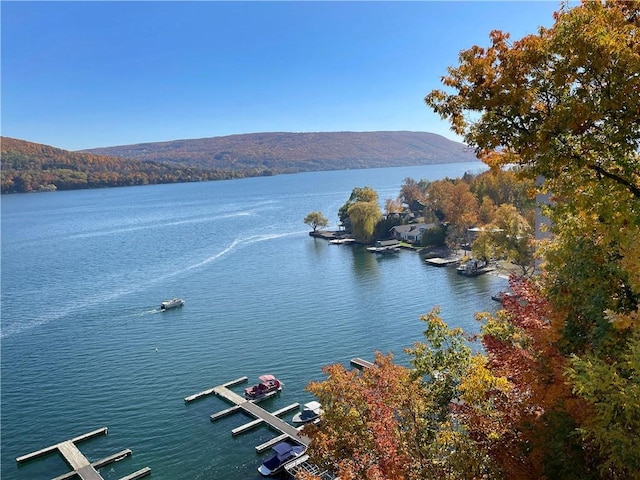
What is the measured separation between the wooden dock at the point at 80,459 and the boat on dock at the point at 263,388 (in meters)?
6.89

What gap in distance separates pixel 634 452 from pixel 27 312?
5177cm

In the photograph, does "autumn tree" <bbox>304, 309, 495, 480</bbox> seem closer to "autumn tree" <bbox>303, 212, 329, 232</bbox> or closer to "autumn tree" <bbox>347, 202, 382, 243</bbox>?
"autumn tree" <bbox>347, 202, 382, 243</bbox>

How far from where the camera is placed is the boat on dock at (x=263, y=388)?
26109mm

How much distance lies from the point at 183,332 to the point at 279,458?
19843 millimetres

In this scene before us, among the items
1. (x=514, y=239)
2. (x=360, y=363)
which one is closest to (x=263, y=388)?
(x=360, y=363)

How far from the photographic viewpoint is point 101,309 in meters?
44.6

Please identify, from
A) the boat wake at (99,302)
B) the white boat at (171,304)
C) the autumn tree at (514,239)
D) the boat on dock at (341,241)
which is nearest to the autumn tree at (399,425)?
the autumn tree at (514,239)

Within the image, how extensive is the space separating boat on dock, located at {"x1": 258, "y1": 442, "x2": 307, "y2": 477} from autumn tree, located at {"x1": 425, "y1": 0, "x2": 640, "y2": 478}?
1350 cm

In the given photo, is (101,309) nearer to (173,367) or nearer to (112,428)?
(173,367)

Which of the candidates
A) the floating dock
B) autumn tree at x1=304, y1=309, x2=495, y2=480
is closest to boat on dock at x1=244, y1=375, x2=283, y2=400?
autumn tree at x1=304, y1=309, x2=495, y2=480

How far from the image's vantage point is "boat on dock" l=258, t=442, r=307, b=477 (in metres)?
19.4

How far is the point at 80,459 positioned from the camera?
21422mm

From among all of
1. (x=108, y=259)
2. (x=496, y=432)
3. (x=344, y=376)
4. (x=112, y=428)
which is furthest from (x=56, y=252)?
(x=496, y=432)

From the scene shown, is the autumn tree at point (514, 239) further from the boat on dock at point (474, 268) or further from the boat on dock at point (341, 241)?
the boat on dock at point (341, 241)
